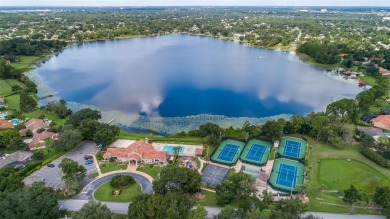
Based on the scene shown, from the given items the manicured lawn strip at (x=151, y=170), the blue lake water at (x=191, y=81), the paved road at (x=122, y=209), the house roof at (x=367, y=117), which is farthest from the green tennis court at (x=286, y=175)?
the house roof at (x=367, y=117)

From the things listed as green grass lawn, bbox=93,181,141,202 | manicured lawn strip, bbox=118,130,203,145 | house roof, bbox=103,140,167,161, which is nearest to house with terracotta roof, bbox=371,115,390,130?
manicured lawn strip, bbox=118,130,203,145

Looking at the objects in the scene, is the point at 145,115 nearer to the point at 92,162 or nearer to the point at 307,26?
the point at 92,162

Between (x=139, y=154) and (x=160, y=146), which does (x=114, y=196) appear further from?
(x=160, y=146)

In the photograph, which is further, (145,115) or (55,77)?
(55,77)

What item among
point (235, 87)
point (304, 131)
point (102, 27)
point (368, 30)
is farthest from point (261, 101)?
point (102, 27)

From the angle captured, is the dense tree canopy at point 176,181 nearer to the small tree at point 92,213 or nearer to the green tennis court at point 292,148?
the small tree at point 92,213

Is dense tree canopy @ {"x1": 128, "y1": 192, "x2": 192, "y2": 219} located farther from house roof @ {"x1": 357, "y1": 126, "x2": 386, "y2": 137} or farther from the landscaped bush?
house roof @ {"x1": 357, "y1": 126, "x2": 386, "y2": 137}
